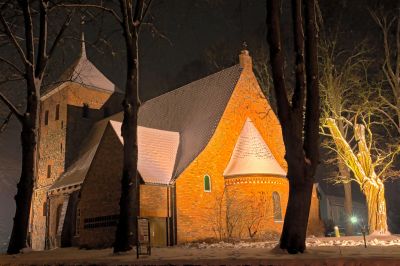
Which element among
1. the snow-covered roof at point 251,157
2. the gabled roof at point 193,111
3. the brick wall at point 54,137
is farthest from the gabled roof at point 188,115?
the brick wall at point 54,137

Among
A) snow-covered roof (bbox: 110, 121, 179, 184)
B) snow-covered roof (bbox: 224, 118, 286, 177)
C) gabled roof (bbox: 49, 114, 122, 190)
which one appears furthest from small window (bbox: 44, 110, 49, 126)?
snow-covered roof (bbox: 224, 118, 286, 177)

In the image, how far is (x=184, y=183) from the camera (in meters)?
23.9

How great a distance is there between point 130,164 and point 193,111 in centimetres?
1523

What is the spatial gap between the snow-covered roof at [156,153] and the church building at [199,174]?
7 cm

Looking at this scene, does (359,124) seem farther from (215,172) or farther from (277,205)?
(215,172)

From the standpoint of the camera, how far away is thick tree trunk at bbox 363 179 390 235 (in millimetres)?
21484

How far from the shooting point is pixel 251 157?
989 inches

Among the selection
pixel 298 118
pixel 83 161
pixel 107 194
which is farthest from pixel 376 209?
pixel 83 161

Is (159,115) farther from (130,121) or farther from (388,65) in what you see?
(130,121)

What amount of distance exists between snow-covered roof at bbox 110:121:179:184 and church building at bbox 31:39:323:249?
7 centimetres

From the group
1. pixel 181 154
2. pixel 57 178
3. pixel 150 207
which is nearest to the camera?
pixel 150 207

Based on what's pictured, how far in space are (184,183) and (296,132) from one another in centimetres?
1384

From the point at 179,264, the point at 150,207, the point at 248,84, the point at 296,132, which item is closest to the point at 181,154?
the point at 150,207

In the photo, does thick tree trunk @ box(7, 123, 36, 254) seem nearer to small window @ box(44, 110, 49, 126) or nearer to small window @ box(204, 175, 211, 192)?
small window @ box(204, 175, 211, 192)
